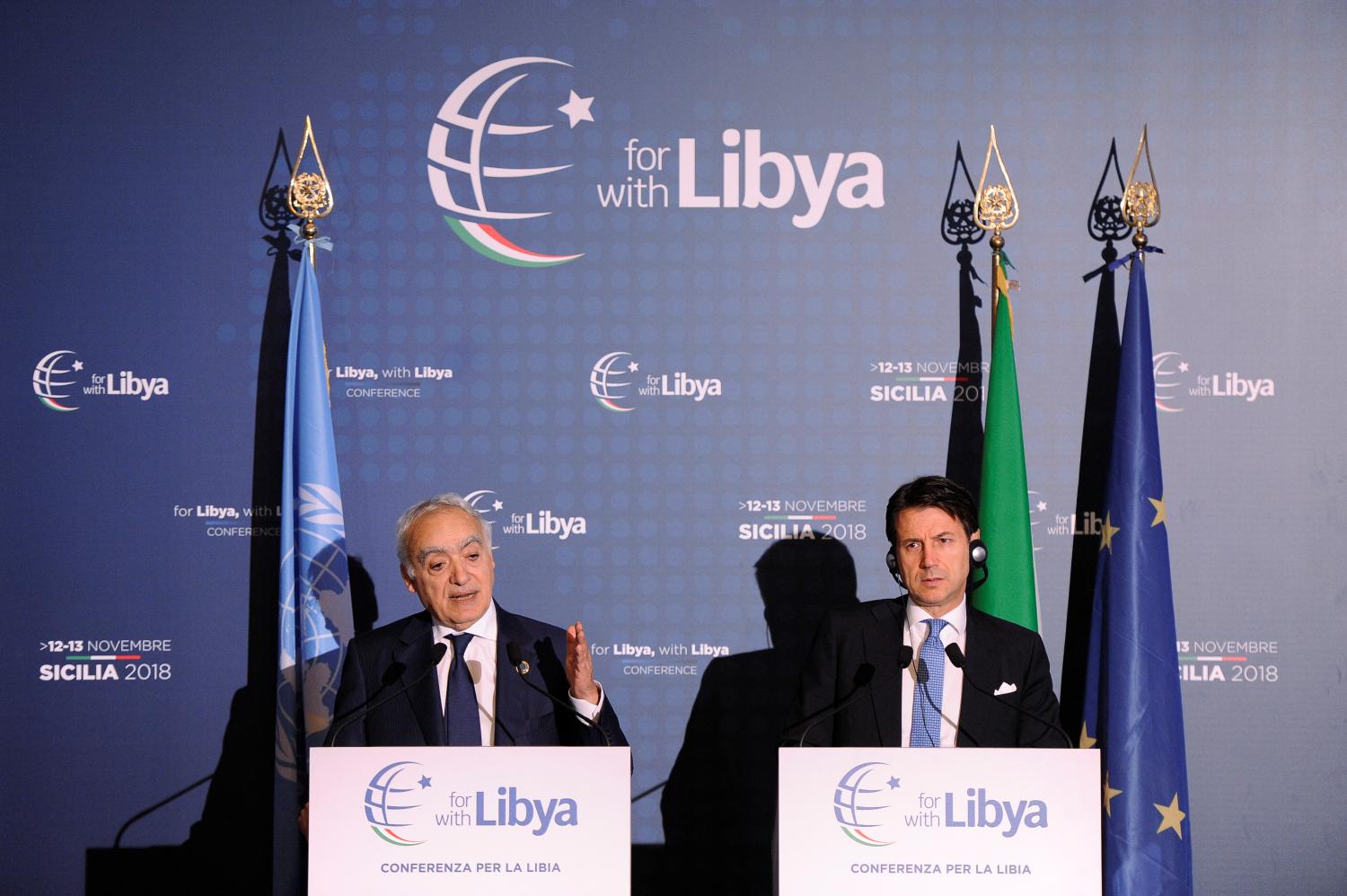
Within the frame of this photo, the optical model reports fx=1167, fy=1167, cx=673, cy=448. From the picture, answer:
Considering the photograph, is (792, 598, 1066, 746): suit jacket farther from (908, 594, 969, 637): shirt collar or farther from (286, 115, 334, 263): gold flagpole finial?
(286, 115, 334, 263): gold flagpole finial

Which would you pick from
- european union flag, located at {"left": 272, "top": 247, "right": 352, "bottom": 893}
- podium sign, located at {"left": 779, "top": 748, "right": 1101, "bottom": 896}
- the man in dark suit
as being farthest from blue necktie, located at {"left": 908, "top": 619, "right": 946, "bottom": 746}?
european union flag, located at {"left": 272, "top": 247, "right": 352, "bottom": 893}

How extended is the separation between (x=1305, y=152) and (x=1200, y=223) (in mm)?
422

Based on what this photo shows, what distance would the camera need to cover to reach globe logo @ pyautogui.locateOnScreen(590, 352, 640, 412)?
395 cm

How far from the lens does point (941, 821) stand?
2.10m

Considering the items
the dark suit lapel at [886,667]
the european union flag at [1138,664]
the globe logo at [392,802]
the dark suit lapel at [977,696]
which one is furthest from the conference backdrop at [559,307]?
the globe logo at [392,802]

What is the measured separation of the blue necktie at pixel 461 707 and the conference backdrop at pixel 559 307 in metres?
1.13

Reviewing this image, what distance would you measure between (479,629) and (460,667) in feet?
0.35

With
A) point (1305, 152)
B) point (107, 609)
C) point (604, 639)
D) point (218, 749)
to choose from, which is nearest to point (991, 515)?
point (604, 639)

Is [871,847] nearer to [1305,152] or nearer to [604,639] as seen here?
[604,639]

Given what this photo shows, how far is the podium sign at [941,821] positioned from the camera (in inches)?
81.9

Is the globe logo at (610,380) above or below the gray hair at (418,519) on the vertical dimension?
above

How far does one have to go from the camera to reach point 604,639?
3.96 metres

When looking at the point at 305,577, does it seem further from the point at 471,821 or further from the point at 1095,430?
the point at 1095,430

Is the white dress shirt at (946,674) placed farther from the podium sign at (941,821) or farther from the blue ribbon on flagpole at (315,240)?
the blue ribbon on flagpole at (315,240)
